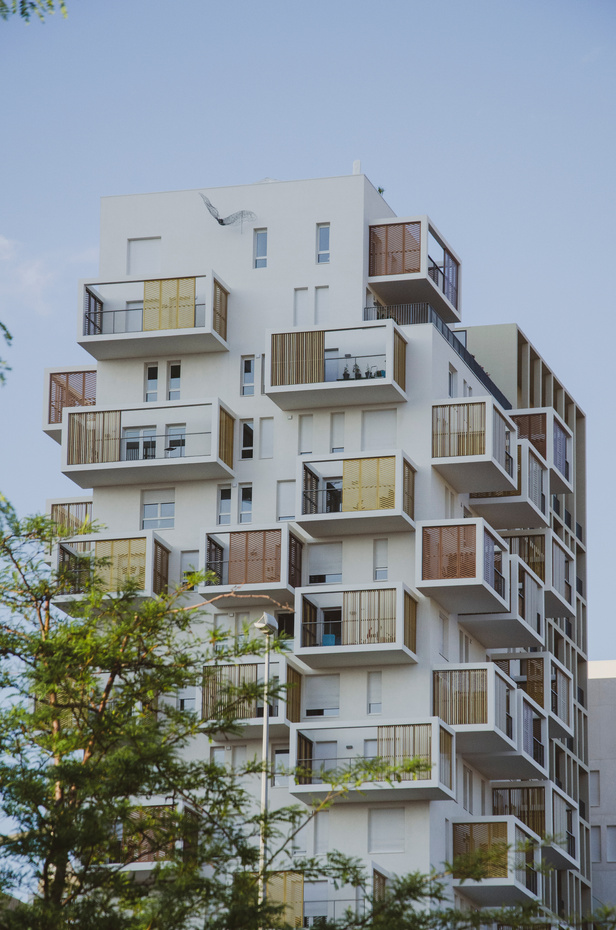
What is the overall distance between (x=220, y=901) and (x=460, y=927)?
378 cm

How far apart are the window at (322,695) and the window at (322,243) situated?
44.6 ft

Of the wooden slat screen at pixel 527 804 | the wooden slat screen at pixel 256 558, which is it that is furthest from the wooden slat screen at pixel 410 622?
the wooden slat screen at pixel 527 804

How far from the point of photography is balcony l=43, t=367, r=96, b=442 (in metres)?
62.1

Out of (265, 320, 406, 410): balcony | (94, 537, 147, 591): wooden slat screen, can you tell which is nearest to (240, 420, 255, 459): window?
(265, 320, 406, 410): balcony

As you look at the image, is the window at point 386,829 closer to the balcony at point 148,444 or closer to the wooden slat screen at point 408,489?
the wooden slat screen at point 408,489

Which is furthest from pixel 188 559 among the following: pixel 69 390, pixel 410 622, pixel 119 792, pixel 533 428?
pixel 119 792

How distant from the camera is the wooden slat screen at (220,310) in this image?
5922cm

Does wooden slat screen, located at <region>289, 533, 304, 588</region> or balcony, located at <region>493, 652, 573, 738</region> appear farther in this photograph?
balcony, located at <region>493, 652, 573, 738</region>

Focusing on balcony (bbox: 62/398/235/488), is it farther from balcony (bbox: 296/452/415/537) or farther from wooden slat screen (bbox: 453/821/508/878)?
wooden slat screen (bbox: 453/821/508/878)

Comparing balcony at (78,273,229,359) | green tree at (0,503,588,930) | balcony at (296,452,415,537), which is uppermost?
balcony at (78,273,229,359)

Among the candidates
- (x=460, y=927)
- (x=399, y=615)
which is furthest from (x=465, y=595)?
(x=460, y=927)

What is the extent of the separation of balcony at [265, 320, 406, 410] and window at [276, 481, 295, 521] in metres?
2.81

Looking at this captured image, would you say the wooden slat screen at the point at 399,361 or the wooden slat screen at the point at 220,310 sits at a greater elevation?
the wooden slat screen at the point at 220,310

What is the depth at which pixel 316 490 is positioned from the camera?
5644 centimetres
